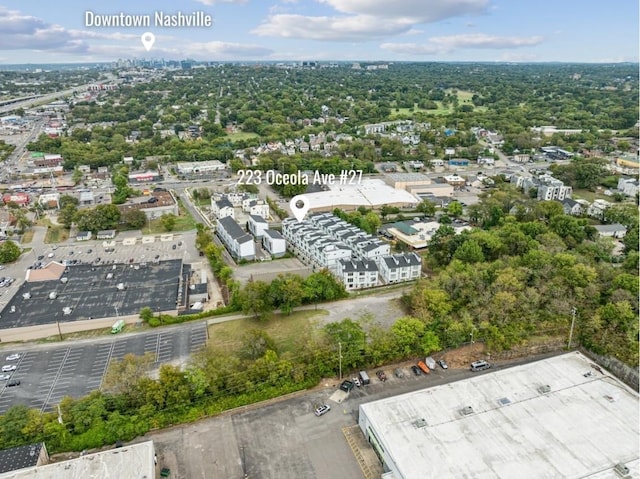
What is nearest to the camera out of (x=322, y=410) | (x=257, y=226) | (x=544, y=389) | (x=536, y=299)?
(x=544, y=389)

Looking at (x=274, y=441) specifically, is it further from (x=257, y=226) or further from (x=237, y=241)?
(x=257, y=226)

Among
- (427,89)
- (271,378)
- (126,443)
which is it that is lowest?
(126,443)

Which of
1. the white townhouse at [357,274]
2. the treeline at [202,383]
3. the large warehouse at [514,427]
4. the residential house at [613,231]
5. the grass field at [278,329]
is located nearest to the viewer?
the large warehouse at [514,427]

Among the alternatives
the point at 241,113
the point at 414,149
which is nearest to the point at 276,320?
the point at 414,149

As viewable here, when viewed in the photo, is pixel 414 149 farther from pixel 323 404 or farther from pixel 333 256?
pixel 323 404

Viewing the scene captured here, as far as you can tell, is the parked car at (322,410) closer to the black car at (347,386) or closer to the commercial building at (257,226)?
the black car at (347,386)

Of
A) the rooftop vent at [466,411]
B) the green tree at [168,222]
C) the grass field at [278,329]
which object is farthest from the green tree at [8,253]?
the rooftop vent at [466,411]

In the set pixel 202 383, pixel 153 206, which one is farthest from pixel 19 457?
pixel 153 206
